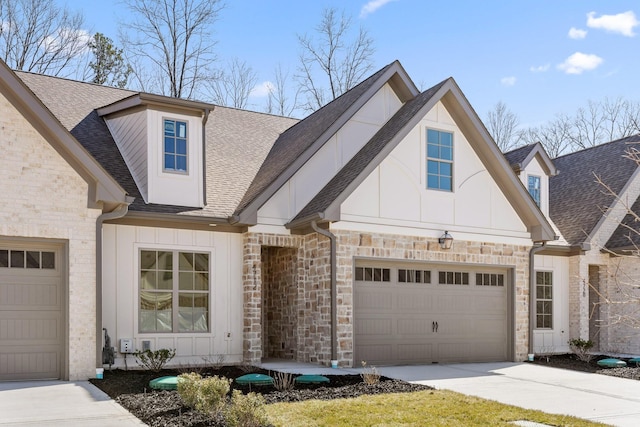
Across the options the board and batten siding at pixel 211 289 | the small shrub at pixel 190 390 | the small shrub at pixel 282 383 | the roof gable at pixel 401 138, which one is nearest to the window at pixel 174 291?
the board and batten siding at pixel 211 289

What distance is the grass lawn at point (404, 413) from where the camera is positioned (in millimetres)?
8484

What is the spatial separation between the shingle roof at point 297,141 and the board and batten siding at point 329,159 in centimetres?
32

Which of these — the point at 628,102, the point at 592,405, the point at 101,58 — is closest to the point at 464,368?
the point at 592,405

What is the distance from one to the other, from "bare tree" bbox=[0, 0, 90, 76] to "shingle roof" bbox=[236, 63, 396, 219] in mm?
13359

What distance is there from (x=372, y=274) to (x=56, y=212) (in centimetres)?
647

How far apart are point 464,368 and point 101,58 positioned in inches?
798

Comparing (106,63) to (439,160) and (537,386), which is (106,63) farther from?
(537,386)

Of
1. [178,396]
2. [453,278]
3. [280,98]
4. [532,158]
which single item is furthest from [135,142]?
[280,98]

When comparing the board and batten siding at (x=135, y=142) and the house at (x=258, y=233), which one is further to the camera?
the board and batten siding at (x=135, y=142)

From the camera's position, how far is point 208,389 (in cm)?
847

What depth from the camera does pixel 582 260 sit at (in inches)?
752

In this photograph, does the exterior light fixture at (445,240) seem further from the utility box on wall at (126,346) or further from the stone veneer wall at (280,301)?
the utility box on wall at (126,346)

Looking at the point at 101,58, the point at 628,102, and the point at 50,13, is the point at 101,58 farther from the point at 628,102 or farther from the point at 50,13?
the point at 628,102

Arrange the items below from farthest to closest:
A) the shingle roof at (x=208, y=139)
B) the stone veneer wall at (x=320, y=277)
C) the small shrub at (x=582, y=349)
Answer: the small shrub at (x=582, y=349) → the shingle roof at (x=208, y=139) → the stone veneer wall at (x=320, y=277)
